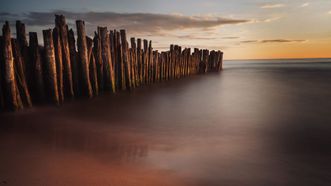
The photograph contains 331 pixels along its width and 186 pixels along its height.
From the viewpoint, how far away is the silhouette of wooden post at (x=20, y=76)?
4664 millimetres

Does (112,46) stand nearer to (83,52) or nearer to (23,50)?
(83,52)

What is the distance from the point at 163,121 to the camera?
177 inches

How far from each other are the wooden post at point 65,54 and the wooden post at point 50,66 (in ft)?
1.07

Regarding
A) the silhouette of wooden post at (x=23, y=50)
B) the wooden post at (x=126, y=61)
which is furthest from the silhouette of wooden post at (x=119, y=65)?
the silhouette of wooden post at (x=23, y=50)

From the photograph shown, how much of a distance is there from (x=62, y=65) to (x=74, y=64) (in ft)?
1.13

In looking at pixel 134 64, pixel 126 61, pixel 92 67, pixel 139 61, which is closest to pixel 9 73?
pixel 92 67

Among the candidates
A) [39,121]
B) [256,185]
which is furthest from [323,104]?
[39,121]

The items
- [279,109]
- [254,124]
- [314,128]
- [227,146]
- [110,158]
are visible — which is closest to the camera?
[110,158]

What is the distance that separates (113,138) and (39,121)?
1560 mm

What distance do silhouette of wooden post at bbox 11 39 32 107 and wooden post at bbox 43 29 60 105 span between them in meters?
0.47

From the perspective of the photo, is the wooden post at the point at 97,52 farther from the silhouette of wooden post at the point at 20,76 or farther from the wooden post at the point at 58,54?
the silhouette of wooden post at the point at 20,76

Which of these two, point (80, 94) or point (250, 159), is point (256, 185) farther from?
point (80, 94)

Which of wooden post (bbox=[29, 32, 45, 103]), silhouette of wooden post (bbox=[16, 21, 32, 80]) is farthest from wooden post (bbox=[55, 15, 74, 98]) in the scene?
silhouette of wooden post (bbox=[16, 21, 32, 80])

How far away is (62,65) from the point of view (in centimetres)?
561
